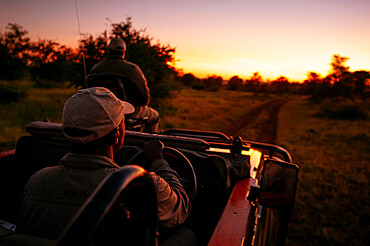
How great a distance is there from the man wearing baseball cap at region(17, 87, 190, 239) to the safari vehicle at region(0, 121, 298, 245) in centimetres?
16

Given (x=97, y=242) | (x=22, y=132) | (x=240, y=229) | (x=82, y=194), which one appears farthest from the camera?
(x=22, y=132)

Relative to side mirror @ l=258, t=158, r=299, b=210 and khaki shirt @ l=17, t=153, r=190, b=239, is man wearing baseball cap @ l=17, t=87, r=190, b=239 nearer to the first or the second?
khaki shirt @ l=17, t=153, r=190, b=239

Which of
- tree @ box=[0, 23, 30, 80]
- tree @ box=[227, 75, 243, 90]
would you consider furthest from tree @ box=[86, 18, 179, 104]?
tree @ box=[227, 75, 243, 90]

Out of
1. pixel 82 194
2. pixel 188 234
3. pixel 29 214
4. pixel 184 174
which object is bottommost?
pixel 188 234

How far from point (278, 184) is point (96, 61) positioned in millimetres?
7873

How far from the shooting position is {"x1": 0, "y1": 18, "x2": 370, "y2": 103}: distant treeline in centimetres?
837

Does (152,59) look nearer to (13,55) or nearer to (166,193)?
(166,193)

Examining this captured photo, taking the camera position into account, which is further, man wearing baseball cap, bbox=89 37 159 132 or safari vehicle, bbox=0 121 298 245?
man wearing baseball cap, bbox=89 37 159 132

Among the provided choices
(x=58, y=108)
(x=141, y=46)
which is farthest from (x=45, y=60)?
(x=141, y=46)

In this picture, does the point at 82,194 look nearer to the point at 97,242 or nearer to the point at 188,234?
the point at 97,242

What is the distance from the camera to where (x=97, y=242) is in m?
0.76

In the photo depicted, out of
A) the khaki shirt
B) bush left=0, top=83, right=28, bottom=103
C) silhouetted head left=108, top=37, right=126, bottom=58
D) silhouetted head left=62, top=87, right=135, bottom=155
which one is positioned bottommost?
bush left=0, top=83, right=28, bottom=103

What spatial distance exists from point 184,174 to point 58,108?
12482 mm

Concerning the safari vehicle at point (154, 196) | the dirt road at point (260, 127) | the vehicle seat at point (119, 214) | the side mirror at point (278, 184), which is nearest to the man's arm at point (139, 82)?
the safari vehicle at point (154, 196)
